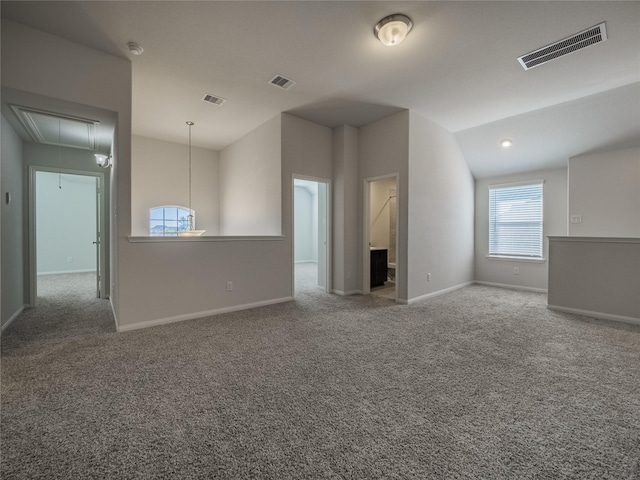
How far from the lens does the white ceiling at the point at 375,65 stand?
242 cm

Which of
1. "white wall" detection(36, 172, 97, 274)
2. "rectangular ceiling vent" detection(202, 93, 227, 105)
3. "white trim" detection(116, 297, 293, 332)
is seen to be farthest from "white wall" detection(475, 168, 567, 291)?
"white wall" detection(36, 172, 97, 274)

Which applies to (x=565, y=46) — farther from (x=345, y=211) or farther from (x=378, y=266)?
(x=378, y=266)

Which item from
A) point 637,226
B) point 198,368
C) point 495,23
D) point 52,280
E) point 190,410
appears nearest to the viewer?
point 190,410

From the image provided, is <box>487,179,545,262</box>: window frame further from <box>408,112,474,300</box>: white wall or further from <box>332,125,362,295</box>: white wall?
<box>332,125,362,295</box>: white wall

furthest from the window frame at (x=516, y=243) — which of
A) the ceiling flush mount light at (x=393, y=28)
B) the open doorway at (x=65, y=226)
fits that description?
the open doorway at (x=65, y=226)

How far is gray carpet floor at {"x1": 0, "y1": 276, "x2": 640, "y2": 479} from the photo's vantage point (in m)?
1.38

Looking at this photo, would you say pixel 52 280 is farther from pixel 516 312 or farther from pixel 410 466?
pixel 516 312

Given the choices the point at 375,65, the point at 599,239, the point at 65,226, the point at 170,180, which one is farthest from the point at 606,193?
the point at 65,226

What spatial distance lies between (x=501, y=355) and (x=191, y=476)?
8.71 ft

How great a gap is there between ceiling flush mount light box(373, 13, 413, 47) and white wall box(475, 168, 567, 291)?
4.62 metres

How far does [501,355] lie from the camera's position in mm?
2602

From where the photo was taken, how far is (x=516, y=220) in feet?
19.0

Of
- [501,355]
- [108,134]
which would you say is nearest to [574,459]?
[501,355]

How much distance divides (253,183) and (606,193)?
615 cm
